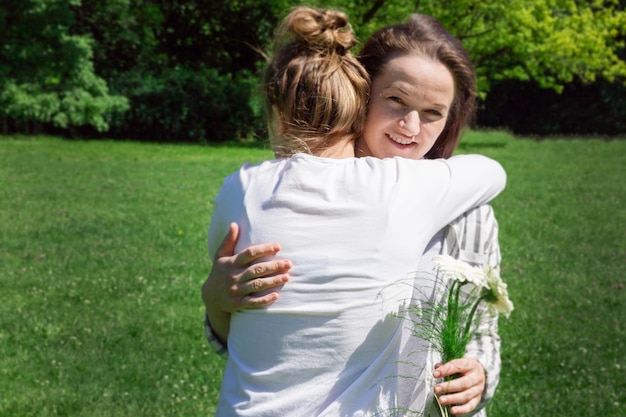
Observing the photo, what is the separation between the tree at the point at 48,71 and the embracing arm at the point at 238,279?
21.0 meters

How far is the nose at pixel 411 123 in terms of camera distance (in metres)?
2.00

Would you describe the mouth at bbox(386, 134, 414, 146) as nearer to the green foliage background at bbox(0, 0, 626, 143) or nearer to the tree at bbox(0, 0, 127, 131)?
the green foliage background at bbox(0, 0, 626, 143)

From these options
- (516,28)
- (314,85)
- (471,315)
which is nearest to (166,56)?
(516,28)

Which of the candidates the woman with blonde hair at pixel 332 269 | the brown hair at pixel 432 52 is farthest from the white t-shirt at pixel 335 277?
the brown hair at pixel 432 52

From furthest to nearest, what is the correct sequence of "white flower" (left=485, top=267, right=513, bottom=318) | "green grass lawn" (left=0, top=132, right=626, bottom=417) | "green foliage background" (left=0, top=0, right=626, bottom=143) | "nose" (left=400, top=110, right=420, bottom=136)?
"green foliage background" (left=0, top=0, right=626, bottom=143) → "green grass lawn" (left=0, top=132, right=626, bottom=417) → "nose" (left=400, top=110, right=420, bottom=136) → "white flower" (left=485, top=267, right=513, bottom=318)

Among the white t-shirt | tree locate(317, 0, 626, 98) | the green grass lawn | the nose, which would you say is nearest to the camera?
the white t-shirt

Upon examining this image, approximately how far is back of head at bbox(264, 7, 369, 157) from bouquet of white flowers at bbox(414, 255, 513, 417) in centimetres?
41

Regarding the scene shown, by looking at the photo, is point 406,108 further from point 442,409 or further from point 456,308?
point 442,409

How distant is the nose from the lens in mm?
2002

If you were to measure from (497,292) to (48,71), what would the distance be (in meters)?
22.6

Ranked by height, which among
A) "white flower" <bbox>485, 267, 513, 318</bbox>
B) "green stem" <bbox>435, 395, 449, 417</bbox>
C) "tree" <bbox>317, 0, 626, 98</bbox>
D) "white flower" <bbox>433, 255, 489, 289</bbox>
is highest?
"tree" <bbox>317, 0, 626, 98</bbox>

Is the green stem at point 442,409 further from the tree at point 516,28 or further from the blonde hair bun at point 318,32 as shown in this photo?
the tree at point 516,28

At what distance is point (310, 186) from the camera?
5.10 ft

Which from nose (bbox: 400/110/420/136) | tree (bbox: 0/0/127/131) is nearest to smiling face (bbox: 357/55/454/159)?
nose (bbox: 400/110/420/136)
